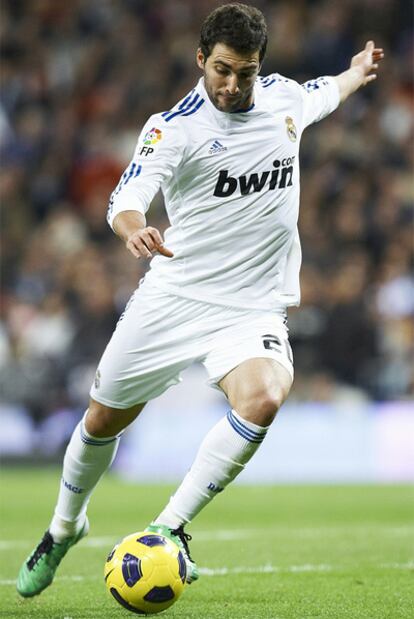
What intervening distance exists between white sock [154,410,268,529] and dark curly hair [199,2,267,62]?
158 cm

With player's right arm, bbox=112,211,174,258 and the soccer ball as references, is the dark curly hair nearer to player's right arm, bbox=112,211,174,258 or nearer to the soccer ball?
player's right arm, bbox=112,211,174,258

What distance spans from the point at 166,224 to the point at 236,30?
11035mm

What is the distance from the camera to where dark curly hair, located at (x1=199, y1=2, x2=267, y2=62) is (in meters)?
5.52

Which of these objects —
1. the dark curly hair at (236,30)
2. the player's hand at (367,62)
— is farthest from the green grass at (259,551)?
the player's hand at (367,62)

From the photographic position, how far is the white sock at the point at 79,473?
20.2 ft

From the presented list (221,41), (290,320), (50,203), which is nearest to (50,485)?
(290,320)

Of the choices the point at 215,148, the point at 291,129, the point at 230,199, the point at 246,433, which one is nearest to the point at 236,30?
the point at 215,148

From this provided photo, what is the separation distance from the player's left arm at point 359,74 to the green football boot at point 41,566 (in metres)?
2.64

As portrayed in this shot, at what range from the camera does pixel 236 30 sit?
5.53 metres

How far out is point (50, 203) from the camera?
1814cm

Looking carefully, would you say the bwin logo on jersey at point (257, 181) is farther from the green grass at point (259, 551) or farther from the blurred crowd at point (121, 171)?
the blurred crowd at point (121, 171)

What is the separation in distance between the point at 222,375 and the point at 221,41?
1455 mm

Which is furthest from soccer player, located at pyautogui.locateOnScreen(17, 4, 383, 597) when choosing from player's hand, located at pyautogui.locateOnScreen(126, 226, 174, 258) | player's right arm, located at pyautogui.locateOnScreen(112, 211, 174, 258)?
player's hand, located at pyautogui.locateOnScreen(126, 226, 174, 258)

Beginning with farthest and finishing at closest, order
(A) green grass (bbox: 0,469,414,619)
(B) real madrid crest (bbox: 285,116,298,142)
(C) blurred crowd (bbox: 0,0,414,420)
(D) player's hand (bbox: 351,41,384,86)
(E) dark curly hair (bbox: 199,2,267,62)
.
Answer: (C) blurred crowd (bbox: 0,0,414,420) < (D) player's hand (bbox: 351,41,384,86) < (B) real madrid crest (bbox: 285,116,298,142) < (A) green grass (bbox: 0,469,414,619) < (E) dark curly hair (bbox: 199,2,267,62)
